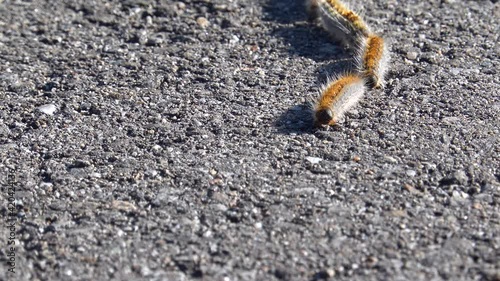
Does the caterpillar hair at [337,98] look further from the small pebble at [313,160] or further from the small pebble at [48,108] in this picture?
the small pebble at [48,108]

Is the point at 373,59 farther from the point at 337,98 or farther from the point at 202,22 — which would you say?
the point at 202,22

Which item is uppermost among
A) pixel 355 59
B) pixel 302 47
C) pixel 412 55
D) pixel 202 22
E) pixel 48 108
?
pixel 412 55

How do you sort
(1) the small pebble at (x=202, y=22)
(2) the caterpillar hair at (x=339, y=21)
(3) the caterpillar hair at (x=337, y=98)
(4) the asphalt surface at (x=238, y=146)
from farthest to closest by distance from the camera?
(1) the small pebble at (x=202, y=22)
(2) the caterpillar hair at (x=339, y=21)
(3) the caterpillar hair at (x=337, y=98)
(4) the asphalt surface at (x=238, y=146)

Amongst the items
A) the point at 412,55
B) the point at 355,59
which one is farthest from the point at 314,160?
the point at 412,55

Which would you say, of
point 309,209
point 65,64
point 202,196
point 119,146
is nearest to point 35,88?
point 65,64

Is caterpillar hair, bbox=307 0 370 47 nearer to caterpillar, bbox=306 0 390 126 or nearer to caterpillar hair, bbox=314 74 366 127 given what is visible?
caterpillar, bbox=306 0 390 126

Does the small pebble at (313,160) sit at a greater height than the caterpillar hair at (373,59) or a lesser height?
lesser

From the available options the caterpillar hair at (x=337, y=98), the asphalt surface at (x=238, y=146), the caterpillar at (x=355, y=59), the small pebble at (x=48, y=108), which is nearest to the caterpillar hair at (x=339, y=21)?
the caterpillar at (x=355, y=59)
